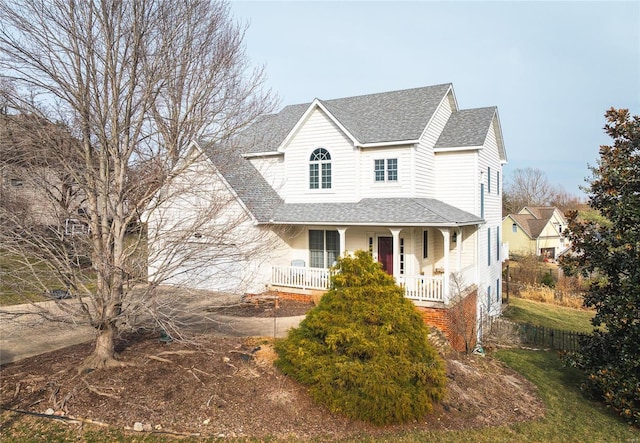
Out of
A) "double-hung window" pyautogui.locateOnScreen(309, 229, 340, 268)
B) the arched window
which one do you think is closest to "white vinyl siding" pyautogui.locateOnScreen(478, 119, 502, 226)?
the arched window

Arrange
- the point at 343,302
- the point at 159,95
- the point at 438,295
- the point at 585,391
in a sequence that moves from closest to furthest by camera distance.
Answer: the point at 343,302, the point at 159,95, the point at 585,391, the point at 438,295

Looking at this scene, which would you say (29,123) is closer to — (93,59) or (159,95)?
(93,59)

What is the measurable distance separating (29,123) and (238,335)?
7.01 m

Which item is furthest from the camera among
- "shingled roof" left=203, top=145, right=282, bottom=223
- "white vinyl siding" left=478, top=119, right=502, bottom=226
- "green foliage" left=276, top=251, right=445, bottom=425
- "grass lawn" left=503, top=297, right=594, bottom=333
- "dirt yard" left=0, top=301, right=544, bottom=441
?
"grass lawn" left=503, top=297, right=594, bottom=333

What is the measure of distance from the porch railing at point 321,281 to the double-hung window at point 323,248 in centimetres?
150

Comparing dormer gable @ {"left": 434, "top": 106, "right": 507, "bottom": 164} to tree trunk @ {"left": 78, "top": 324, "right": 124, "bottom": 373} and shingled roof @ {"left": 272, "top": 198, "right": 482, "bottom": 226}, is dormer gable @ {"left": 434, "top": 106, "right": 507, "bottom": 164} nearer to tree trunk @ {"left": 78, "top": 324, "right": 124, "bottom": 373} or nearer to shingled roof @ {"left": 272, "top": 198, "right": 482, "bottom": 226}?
shingled roof @ {"left": 272, "top": 198, "right": 482, "bottom": 226}

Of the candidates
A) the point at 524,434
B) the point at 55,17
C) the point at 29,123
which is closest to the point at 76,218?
the point at 29,123

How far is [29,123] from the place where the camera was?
744 centimetres

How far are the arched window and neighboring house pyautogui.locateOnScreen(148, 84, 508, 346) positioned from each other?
43 mm

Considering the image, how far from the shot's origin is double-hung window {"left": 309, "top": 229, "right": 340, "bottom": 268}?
1783 centimetres

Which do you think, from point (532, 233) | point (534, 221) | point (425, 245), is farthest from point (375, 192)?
point (534, 221)

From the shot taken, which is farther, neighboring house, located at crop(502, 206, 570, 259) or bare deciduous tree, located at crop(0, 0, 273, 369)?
neighboring house, located at crop(502, 206, 570, 259)

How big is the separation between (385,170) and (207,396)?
38.2ft

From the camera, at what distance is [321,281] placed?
16.1 m
